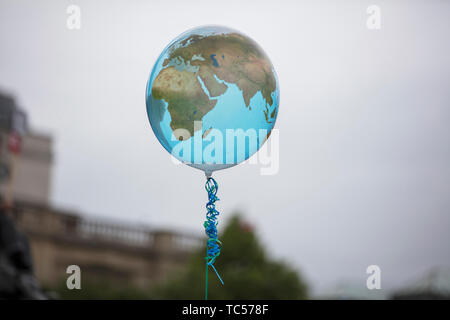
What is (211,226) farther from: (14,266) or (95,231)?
(95,231)

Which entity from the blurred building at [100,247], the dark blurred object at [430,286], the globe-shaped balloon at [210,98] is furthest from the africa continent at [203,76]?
the blurred building at [100,247]

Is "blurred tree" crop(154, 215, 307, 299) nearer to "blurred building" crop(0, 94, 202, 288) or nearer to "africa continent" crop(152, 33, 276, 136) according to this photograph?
"blurred building" crop(0, 94, 202, 288)

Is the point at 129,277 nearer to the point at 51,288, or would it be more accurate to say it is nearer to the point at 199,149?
the point at 51,288

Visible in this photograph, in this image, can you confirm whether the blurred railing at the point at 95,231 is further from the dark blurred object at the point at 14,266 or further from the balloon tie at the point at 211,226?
the balloon tie at the point at 211,226

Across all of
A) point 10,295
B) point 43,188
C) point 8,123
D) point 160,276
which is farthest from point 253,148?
point 43,188

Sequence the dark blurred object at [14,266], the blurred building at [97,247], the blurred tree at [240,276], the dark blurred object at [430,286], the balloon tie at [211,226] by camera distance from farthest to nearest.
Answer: the blurred building at [97,247]
the blurred tree at [240,276]
the dark blurred object at [430,286]
the dark blurred object at [14,266]
the balloon tie at [211,226]

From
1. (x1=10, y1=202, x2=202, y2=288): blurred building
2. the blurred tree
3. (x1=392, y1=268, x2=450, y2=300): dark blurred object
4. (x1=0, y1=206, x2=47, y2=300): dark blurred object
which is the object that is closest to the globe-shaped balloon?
(x1=0, y1=206, x2=47, y2=300): dark blurred object

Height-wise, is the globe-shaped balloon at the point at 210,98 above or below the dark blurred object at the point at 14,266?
above
